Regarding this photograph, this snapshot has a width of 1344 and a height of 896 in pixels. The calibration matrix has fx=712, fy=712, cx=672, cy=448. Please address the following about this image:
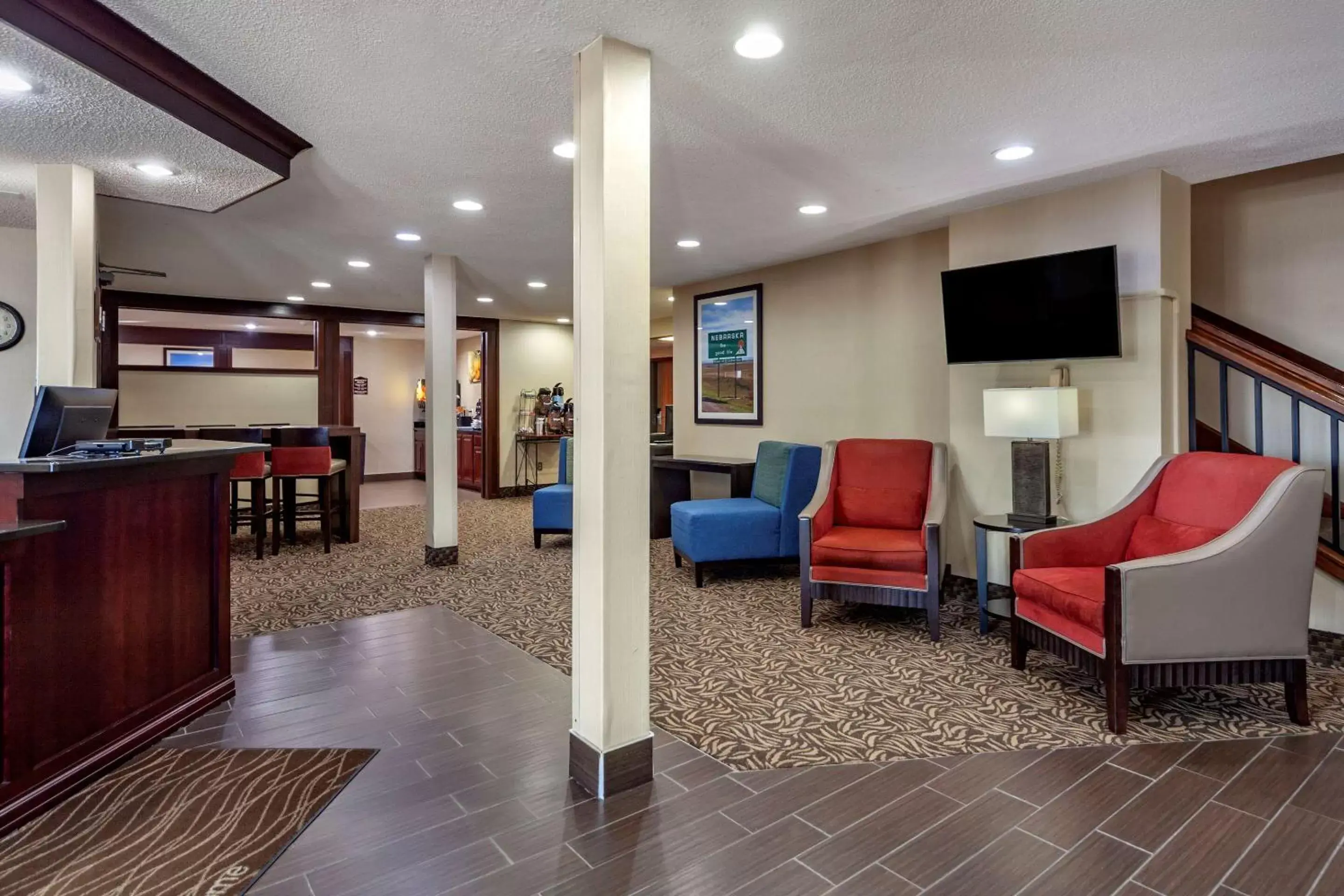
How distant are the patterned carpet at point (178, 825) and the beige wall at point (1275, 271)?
5263 millimetres

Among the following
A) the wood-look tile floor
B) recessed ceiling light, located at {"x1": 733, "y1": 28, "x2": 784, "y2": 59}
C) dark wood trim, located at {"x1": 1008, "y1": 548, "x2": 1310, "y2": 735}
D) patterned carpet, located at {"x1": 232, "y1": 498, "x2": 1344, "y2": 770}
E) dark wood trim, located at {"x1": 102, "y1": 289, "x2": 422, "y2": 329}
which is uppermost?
dark wood trim, located at {"x1": 102, "y1": 289, "x2": 422, "y2": 329}

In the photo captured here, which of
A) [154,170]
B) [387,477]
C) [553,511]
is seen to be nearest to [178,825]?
[154,170]

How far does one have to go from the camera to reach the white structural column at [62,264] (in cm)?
338

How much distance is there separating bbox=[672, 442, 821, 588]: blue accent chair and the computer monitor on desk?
10.9 ft

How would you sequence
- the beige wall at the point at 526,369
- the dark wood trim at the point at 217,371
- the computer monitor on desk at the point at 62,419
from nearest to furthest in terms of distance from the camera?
the computer monitor on desk at the point at 62,419 → the dark wood trim at the point at 217,371 → the beige wall at the point at 526,369

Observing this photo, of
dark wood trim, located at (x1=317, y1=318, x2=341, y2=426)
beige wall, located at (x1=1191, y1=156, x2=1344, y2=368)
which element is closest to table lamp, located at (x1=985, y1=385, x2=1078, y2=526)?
beige wall, located at (x1=1191, y1=156, x2=1344, y2=368)

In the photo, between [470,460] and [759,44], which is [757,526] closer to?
[759,44]

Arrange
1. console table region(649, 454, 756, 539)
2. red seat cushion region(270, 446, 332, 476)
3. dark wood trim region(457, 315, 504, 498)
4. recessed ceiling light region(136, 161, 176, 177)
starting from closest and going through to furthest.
Answer: 1. recessed ceiling light region(136, 161, 176, 177)
2. red seat cushion region(270, 446, 332, 476)
3. console table region(649, 454, 756, 539)
4. dark wood trim region(457, 315, 504, 498)

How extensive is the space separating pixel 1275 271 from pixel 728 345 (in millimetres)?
4091

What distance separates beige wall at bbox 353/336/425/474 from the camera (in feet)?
40.2

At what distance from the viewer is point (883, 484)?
464cm

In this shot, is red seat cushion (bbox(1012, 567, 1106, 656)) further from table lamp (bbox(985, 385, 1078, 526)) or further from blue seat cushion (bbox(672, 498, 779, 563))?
blue seat cushion (bbox(672, 498, 779, 563))

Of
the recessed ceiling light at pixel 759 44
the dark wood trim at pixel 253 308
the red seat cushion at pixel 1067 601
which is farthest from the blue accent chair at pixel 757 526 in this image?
the dark wood trim at pixel 253 308

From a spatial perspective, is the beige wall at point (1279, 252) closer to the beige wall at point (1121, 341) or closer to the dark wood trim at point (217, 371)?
the beige wall at point (1121, 341)
